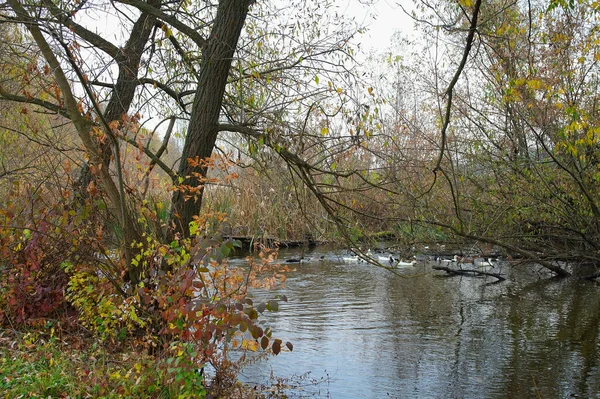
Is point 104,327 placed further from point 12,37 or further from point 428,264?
point 428,264

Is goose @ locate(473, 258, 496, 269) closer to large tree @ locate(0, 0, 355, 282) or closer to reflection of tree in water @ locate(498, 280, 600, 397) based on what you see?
reflection of tree in water @ locate(498, 280, 600, 397)

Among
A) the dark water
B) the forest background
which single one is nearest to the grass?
A: the forest background

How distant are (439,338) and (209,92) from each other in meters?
5.15

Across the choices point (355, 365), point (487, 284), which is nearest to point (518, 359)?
point (355, 365)

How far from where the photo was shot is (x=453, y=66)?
11.2 meters

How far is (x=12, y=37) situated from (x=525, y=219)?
891cm

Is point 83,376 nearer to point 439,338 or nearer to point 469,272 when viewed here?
point 439,338

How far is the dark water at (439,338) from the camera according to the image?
22.3ft

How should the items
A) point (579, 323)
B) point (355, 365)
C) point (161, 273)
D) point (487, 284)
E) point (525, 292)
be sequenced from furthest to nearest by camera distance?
point (487, 284)
point (525, 292)
point (579, 323)
point (355, 365)
point (161, 273)

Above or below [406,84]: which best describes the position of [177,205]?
below

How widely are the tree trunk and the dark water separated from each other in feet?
6.92

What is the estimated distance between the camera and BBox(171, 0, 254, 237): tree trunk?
6188 mm

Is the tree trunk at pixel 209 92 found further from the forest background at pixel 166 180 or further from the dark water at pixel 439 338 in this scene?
the dark water at pixel 439 338

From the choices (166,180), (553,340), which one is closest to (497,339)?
(553,340)
